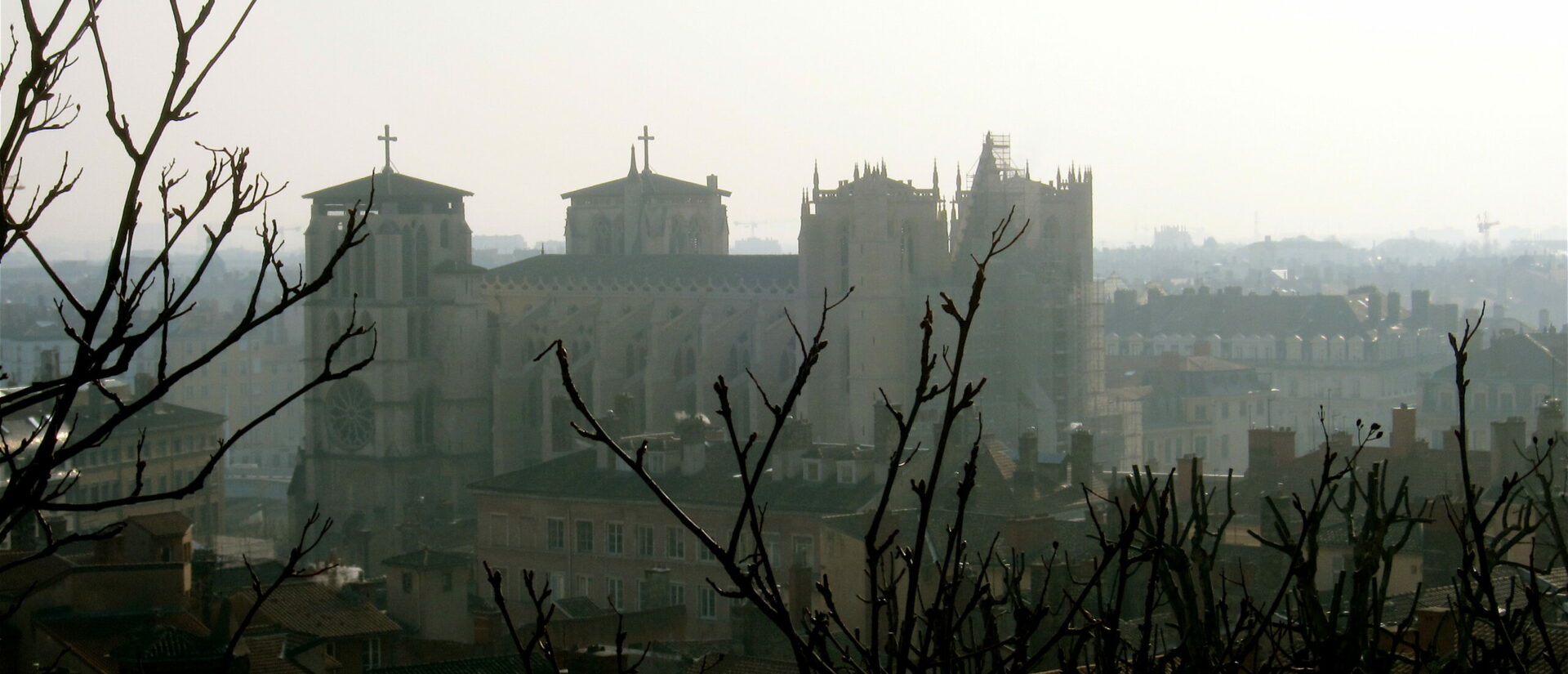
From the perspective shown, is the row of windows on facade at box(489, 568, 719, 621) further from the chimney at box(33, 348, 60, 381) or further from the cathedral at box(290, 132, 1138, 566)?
the chimney at box(33, 348, 60, 381)

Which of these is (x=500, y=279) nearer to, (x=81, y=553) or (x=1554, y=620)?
(x=81, y=553)

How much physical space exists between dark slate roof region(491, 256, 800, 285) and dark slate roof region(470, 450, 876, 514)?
1564 cm

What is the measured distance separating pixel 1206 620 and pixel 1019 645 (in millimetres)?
1625

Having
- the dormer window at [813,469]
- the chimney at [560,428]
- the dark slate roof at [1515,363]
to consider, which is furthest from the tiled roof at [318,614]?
the dark slate roof at [1515,363]

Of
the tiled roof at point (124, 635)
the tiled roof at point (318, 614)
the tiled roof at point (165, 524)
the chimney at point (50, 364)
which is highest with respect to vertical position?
the chimney at point (50, 364)

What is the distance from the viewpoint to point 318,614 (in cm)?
2548

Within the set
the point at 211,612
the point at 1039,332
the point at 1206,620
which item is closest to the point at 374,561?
the point at 1039,332

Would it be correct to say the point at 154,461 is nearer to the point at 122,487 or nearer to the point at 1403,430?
the point at 122,487

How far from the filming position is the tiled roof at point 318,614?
81.6ft

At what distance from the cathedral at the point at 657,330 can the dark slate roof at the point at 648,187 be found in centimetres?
677

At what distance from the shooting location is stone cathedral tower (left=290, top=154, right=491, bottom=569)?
5616 cm

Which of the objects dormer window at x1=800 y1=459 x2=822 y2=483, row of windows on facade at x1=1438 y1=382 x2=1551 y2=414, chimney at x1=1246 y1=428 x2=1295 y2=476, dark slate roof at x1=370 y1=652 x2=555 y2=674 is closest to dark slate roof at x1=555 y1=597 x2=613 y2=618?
dormer window at x1=800 y1=459 x2=822 y2=483

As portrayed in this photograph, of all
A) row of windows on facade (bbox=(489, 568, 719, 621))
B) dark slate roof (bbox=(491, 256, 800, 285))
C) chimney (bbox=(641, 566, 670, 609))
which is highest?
dark slate roof (bbox=(491, 256, 800, 285))

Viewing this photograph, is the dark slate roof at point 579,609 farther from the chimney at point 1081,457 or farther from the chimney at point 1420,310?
the chimney at point 1420,310
